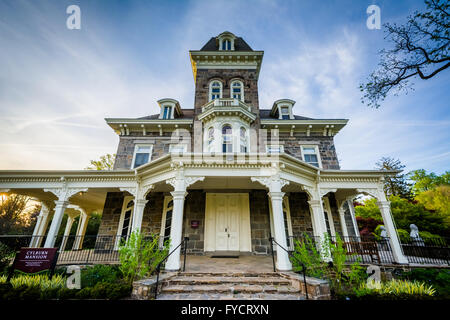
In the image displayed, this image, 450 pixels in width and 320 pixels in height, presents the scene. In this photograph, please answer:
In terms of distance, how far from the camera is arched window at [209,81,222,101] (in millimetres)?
12055

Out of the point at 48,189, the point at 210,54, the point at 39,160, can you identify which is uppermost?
the point at 210,54

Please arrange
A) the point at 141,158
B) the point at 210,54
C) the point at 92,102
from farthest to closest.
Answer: the point at 210,54
the point at 141,158
the point at 92,102

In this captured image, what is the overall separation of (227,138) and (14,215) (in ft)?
91.5

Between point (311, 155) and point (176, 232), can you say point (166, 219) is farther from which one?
point (311, 155)

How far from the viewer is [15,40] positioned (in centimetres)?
687

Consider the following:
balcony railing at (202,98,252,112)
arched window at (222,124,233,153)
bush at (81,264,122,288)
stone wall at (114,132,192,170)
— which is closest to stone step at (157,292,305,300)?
bush at (81,264,122,288)

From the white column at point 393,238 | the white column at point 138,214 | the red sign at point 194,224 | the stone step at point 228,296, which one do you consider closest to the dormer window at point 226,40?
the white column at point 138,214

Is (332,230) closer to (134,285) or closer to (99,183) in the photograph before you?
(134,285)

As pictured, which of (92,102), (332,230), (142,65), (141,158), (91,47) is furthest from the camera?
(141,158)

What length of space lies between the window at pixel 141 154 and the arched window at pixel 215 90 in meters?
5.42

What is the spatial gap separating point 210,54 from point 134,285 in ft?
44.7

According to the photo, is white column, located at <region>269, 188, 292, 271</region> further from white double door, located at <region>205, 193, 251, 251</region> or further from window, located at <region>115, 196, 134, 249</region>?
window, located at <region>115, 196, 134, 249</region>

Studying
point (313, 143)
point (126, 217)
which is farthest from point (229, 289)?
point (313, 143)
